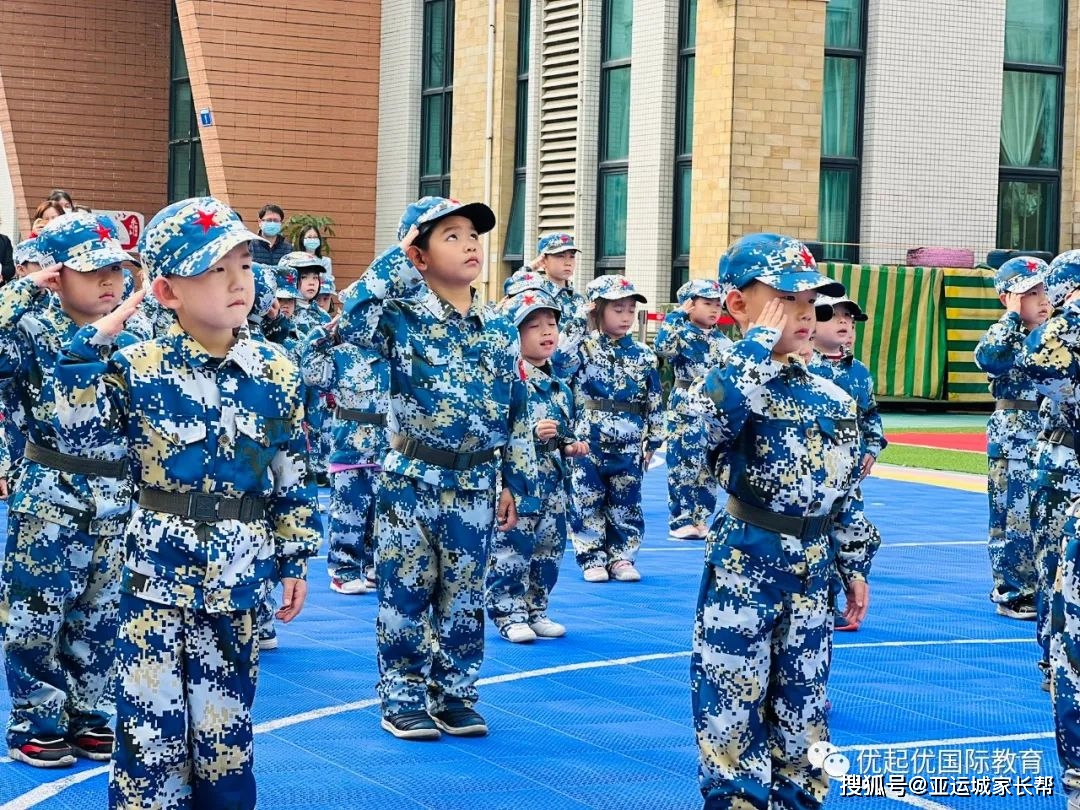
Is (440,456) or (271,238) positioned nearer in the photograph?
(440,456)

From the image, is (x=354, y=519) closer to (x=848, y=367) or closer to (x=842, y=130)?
(x=848, y=367)

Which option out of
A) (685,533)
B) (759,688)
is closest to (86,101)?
(685,533)

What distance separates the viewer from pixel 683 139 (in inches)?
976

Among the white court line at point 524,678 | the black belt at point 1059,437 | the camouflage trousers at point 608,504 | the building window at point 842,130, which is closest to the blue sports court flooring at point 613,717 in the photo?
the white court line at point 524,678

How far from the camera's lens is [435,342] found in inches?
282

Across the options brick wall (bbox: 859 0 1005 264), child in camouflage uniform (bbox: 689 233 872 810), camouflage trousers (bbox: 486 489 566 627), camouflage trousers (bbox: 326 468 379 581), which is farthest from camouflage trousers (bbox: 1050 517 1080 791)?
brick wall (bbox: 859 0 1005 264)

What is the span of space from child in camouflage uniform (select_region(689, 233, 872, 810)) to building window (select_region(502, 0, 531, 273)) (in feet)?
72.8

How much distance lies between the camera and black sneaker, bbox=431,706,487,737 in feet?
23.9

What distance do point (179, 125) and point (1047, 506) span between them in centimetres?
3141

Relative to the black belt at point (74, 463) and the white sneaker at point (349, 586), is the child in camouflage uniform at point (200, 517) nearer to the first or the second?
the black belt at point (74, 463)

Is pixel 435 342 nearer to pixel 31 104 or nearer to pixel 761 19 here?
pixel 761 19

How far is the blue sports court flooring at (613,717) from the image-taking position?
645 cm

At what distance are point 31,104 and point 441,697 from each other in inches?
1195

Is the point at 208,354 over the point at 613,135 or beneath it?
beneath
